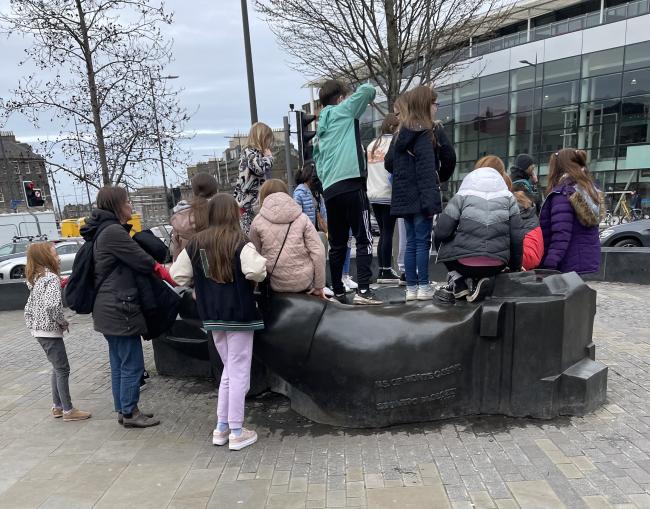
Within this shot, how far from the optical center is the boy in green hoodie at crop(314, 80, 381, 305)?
4039 millimetres

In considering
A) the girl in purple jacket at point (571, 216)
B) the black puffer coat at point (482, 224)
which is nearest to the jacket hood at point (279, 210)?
the black puffer coat at point (482, 224)

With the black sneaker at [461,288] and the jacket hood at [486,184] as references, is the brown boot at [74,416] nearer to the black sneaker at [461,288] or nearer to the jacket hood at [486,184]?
the black sneaker at [461,288]

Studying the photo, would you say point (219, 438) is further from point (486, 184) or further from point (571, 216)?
point (571, 216)

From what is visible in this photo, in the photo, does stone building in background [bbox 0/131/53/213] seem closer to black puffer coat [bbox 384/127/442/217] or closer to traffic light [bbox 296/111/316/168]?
traffic light [bbox 296/111/316/168]

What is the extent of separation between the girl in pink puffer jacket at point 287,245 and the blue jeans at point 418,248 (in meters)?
0.97

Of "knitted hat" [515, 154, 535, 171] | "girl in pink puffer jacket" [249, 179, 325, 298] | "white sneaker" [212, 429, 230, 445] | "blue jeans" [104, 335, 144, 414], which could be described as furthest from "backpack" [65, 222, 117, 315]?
"knitted hat" [515, 154, 535, 171]

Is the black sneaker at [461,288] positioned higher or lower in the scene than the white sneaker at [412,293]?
higher

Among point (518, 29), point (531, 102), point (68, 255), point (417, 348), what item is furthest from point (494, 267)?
point (518, 29)

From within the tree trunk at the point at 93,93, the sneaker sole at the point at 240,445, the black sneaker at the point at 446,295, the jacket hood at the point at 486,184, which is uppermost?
the tree trunk at the point at 93,93

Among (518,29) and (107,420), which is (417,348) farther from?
(518,29)

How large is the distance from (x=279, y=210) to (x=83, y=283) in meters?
1.67

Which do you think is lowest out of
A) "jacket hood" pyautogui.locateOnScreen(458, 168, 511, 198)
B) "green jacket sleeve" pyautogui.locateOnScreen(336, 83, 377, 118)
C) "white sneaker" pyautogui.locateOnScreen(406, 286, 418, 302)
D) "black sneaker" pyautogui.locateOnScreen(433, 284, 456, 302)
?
"white sneaker" pyautogui.locateOnScreen(406, 286, 418, 302)

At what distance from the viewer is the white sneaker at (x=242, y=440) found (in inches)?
136

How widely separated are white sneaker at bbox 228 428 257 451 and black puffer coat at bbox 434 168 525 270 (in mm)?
2002
